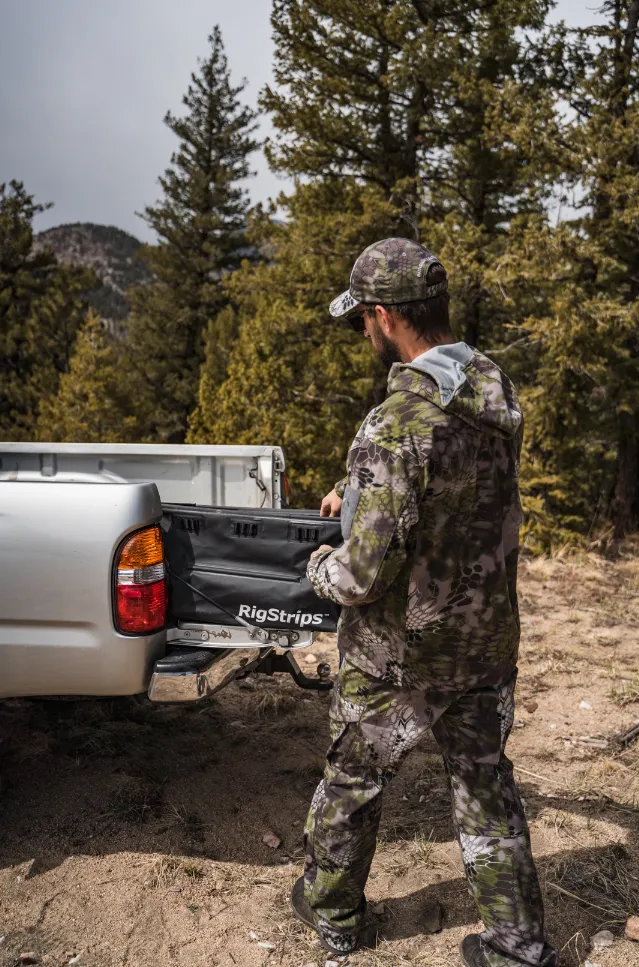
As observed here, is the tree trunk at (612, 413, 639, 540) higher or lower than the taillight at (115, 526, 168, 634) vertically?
lower

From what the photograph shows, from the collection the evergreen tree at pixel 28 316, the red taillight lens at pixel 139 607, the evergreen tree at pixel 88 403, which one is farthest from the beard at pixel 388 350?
the evergreen tree at pixel 28 316

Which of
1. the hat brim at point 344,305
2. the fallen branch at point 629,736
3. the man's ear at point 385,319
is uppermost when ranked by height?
the hat brim at point 344,305

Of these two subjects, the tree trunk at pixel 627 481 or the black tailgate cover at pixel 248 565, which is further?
the tree trunk at pixel 627 481

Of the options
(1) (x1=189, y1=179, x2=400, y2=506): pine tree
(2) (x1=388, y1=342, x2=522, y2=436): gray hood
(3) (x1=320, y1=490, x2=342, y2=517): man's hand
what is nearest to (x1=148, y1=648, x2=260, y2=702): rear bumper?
(3) (x1=320, y1=490, x2=342, y2=517): man's hand

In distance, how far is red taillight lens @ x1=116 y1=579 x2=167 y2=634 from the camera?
269 centimetres

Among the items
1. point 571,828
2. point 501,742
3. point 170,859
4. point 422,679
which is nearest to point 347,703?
point 422,679

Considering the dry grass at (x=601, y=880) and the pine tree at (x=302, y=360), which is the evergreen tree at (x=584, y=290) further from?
the dry grass at (x=601, y=880)

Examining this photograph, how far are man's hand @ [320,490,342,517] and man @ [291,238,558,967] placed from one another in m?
0.38

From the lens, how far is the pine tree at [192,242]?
107 feet

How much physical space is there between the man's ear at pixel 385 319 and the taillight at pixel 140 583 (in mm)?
1153

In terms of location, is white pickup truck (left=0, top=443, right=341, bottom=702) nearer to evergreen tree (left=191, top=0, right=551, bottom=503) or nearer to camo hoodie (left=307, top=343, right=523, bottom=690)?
camo hoodie (left=307, top=343, right=523, bottom=690)

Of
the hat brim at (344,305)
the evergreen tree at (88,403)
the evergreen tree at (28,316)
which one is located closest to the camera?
the hat brim at (344,305)

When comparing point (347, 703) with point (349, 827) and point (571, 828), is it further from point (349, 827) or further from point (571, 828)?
point (571, 828)

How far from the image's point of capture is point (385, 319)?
214 centimetres
